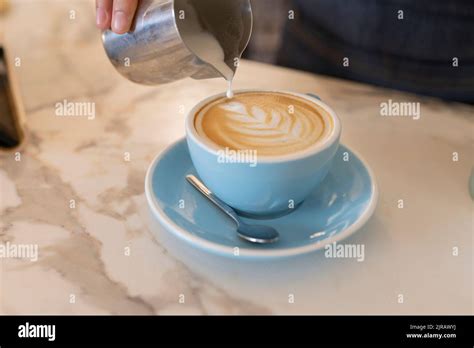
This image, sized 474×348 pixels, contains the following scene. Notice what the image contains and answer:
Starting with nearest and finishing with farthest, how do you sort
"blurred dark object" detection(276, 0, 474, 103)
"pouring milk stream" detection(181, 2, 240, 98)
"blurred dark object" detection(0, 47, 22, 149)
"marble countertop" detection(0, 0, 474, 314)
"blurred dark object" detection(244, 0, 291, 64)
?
"marble countertop" detection(0, 0, 474, 314) < "pouring milk stream" detection(181, 2, 240, 98) < "blurred dark object" detection(0, 47, 22, 149) < "blurred dark object" detection(276, 0, 474, 103) < "blurred dark object" detection(244, 0, 291, 64)

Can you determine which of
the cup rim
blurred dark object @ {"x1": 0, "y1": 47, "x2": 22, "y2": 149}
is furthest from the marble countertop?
the cup rim

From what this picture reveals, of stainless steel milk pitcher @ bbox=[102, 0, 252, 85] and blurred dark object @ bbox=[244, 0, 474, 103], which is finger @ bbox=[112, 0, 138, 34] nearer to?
stainless steel milk pitcher @ bbox=[102, 0, 252, 85]

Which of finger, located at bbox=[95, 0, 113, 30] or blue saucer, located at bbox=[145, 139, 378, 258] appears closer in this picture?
blue saucer, located at bbox=[145, 139, 378, 258]

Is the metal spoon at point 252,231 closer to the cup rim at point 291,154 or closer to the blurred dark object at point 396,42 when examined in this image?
the cup rim at point 291,154

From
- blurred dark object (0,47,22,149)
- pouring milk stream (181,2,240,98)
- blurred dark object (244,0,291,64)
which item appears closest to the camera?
pouring milk stream (181,2,240,98)

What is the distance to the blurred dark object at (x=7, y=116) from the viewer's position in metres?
0.88

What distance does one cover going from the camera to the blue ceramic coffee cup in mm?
633

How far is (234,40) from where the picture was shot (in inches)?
30.7

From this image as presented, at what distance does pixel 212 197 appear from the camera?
717mm

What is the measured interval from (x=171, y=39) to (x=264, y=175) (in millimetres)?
223

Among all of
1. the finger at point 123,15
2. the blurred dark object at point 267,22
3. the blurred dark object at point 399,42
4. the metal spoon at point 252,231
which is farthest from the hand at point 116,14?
the blurred dark object at point 267,22

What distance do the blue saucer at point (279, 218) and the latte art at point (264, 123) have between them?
3.3 inches
